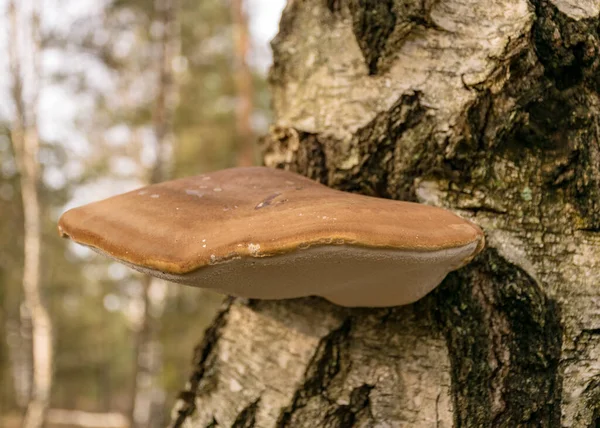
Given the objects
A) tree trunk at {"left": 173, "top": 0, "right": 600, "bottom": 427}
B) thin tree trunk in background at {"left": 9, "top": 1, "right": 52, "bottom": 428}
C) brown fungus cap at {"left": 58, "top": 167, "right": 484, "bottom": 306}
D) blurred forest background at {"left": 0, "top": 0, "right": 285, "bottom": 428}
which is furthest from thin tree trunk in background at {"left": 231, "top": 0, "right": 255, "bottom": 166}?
brown fungus cap at {"left": 58, "top": 167, "right": 484, "bottom": 306}

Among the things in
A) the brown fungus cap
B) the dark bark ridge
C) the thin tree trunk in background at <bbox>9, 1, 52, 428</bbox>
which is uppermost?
the brown fungus cap

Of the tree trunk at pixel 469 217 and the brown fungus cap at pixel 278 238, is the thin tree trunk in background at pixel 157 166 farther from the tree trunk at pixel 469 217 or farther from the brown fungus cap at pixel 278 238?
the brown fungus cap at pixel 278 238

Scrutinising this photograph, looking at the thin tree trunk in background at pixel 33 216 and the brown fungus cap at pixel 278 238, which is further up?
the brown fungus cap at pixel 278 238

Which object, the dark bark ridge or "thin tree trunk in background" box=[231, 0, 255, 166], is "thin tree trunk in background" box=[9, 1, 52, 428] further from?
the dark bark ridge

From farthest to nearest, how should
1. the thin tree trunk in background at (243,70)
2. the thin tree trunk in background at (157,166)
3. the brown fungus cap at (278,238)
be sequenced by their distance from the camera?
1. the thin tree trunk in background at (243,70)
2. the thin tree trunk in background at (157,166)
3. the brown fungus cap at (278,238)

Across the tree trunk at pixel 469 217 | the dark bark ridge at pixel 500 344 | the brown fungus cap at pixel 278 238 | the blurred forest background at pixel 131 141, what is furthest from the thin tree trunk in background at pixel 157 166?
the dark bark ridge at pixel 500 344

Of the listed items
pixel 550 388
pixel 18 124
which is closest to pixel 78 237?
pixel 550 388

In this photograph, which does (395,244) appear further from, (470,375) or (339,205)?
(470,375)
